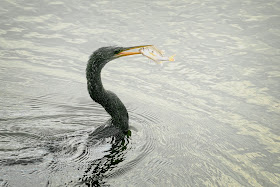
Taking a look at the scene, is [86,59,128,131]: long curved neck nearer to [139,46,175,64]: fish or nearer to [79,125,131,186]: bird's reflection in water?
[79,125,131,186]: bird's reflection in water

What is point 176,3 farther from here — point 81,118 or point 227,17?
point 81,118

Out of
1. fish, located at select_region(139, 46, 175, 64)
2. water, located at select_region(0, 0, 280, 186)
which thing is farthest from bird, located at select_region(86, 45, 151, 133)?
water, located at select_region(0, 0, 280, 186)

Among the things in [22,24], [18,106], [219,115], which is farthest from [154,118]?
[22,24]

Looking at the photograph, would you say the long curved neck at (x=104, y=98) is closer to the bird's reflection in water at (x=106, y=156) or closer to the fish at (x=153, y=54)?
the bird's reflection in water at (x=106, y=156)

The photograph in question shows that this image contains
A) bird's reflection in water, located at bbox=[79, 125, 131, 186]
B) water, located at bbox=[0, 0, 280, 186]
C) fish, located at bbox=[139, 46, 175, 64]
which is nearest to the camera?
bird's reflection in water, located at bbox=[79, 125, 131, 186]

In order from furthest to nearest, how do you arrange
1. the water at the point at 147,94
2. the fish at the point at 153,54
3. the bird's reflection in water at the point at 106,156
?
the fish at the point at 153,54, the water at the point at 147,94, the bird's reflection in water at the point at 106,156

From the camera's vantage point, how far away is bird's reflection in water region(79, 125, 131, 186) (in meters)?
4.37

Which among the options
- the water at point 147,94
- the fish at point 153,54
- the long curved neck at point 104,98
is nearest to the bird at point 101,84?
the long curved neck at point 104,98

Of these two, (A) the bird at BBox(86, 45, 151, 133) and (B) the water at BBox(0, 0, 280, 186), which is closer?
(B) the water at BBox(0, 0, 280, 186)

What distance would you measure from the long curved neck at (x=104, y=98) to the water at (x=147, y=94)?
0.28 metres

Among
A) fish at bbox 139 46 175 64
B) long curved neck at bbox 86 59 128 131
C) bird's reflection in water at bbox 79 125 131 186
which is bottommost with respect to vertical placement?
bird's reflection in water at bbox 79 125 131 186

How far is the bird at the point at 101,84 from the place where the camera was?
208 inches

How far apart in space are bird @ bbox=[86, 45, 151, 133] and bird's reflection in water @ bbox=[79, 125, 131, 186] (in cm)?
14

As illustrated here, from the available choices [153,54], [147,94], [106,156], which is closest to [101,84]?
[153,54]
